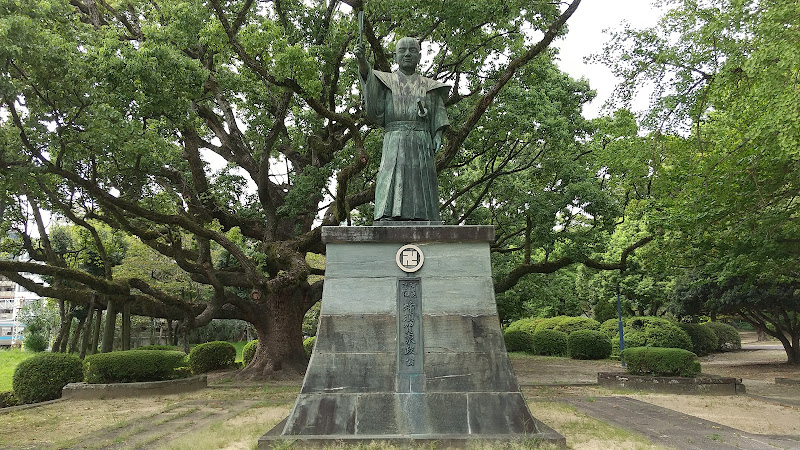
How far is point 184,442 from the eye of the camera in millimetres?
6023

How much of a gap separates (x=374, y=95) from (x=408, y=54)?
695 millimetres

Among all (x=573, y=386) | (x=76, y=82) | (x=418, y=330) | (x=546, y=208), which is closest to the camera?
(x=418, y=330)

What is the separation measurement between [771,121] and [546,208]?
250 inches

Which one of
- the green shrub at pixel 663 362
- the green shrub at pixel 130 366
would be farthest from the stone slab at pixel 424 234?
the green shrub at pixel 130 366

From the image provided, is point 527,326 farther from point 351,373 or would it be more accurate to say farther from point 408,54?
point 351,373

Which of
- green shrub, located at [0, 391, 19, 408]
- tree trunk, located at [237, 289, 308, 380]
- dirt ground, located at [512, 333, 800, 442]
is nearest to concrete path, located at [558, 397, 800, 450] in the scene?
dirt ground, located at [512, 333, 800, 442]

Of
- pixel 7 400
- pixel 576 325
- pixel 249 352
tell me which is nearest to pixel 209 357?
pixel 249 352

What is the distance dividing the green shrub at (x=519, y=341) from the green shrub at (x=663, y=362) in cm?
1271

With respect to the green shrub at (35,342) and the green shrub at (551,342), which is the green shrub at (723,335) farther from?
the green shrub at (35,342)

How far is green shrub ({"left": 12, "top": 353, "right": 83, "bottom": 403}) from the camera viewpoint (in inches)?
420

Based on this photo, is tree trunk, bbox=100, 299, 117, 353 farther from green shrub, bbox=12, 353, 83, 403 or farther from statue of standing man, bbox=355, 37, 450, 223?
statue of standing man, bbox=355, 37, 450, 223

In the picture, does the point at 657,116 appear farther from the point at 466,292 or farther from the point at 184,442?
the point at 184,442

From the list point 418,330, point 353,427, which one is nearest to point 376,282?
point 418,330

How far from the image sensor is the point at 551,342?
22688mm
